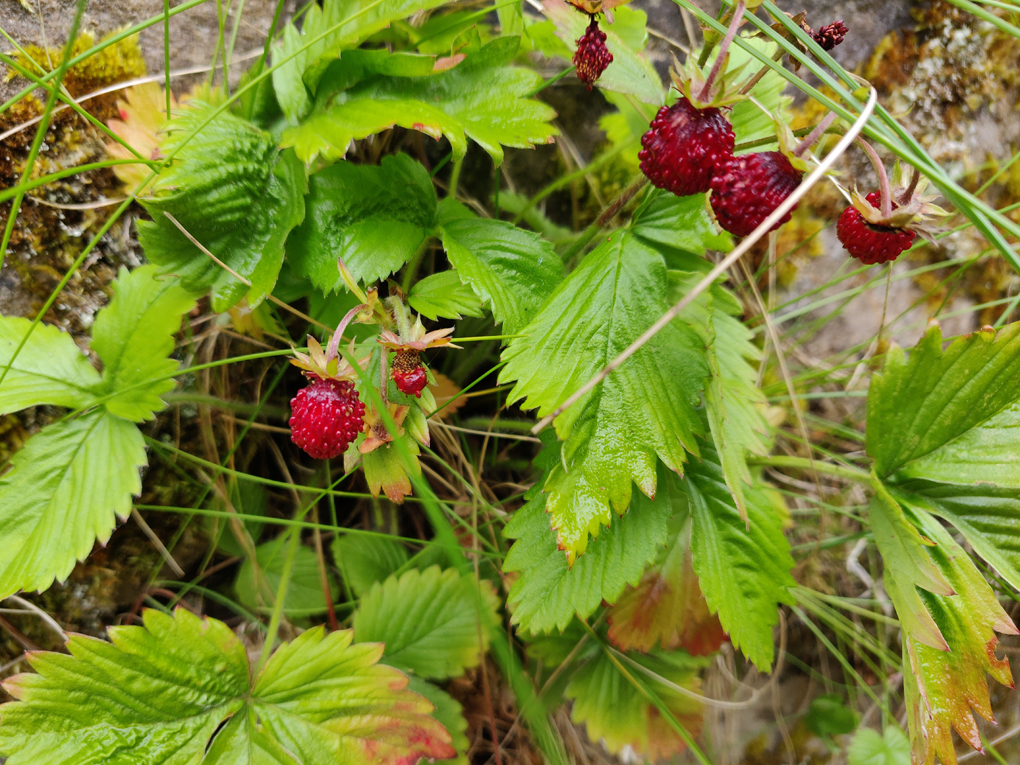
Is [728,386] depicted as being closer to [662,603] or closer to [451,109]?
[662,603]

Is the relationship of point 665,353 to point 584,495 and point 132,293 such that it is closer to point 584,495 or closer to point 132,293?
point 584,495

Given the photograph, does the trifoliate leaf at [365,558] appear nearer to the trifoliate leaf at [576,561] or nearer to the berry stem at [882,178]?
the trifoliate leaf at [576,561]

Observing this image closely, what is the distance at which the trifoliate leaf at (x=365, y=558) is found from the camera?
1.13 metres

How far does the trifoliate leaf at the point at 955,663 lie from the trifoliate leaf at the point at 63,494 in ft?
3.59

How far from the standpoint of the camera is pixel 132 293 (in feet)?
2.98

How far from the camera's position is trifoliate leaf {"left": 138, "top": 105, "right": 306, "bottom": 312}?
2.53ft

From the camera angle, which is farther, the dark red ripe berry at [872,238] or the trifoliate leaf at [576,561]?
the trifoliate leaf at [576,561]

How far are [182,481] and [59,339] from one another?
314 mm

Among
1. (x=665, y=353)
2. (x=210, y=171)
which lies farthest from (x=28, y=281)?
(x=665, y=353)

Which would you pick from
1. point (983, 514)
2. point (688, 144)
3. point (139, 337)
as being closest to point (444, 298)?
point (688, 144)

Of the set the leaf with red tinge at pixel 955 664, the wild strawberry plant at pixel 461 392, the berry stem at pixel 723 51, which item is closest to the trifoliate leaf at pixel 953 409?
the wild strawberry plant at pixel 461 392

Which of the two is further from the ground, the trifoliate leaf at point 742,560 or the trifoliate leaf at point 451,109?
the trifoliate leaf at point 451,109

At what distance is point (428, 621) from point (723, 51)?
956 millimetres

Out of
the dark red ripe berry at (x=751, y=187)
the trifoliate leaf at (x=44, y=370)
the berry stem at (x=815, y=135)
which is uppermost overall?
the berry stem at (x=815, y=135)
